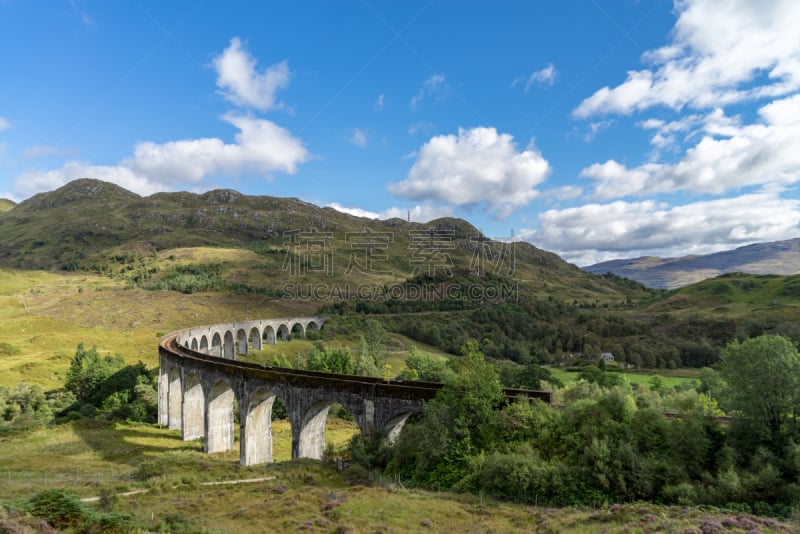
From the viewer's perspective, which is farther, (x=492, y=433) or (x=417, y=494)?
(x=492, y=433)

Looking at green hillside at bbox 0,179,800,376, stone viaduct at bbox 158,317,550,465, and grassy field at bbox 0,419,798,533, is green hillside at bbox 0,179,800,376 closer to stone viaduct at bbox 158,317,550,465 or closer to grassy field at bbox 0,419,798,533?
Result: stone viaduct at bbox 158,317,550,465

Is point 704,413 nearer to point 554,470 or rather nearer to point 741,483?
point 741,483

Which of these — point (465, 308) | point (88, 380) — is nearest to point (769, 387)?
point (88, 380)

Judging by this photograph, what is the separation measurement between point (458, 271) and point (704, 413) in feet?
502

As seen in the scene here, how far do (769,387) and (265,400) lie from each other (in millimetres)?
36254

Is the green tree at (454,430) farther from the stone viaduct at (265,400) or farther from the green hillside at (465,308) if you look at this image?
the green hillside at (465,308)

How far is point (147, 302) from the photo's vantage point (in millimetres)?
112125

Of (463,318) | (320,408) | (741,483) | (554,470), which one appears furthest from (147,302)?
(741,483)

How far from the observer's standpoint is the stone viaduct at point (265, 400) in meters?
30.8

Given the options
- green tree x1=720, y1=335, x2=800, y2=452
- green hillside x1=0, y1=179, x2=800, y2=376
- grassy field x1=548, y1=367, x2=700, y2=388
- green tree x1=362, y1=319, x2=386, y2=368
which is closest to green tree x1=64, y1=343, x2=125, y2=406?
green hillside x1=0, y1=179, x2=800, y2=376

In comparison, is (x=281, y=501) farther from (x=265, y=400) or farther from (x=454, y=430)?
(x=265, y=400)

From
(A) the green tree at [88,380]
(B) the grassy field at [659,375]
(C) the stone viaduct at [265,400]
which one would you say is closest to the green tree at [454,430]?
(C) the stone viaduct at [265,400]

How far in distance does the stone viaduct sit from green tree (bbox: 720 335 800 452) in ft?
35.4

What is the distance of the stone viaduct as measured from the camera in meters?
30.8
